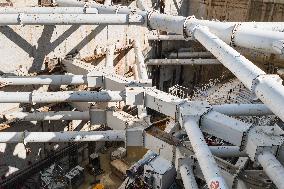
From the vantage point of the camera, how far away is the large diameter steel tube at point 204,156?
24.7 ft

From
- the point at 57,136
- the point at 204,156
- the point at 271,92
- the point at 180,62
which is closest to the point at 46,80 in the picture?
the point at 57,136

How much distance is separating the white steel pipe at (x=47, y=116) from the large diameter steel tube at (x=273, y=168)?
842 centimetres

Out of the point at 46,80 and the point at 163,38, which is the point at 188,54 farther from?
the point at 46,80

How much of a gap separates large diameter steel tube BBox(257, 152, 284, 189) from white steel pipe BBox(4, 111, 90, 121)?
8425 millimetres

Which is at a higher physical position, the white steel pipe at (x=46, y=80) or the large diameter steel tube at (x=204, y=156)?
the white steel pipe at (x=46, y=80)

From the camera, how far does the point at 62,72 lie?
17.5 m

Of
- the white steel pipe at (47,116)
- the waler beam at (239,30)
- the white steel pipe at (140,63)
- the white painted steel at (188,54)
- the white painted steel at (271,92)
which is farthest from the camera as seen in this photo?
the white painted steel at (188,54)

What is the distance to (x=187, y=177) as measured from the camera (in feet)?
32.6

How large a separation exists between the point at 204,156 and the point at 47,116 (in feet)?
28.5

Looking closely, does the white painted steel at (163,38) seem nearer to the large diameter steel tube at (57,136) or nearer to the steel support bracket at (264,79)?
the large diameter steel tube at (57,136)

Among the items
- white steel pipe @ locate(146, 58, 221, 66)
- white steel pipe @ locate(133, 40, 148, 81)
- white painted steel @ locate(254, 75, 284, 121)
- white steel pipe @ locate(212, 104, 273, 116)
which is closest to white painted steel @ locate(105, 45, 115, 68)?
white steel pipe @ locate(133, 40, 148, 81)

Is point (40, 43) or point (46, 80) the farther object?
point (40, 43)

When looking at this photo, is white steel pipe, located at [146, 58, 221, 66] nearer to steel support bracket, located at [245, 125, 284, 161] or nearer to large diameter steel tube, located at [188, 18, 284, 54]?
large diameter steel tube, located at [188, 18, 284, 54]

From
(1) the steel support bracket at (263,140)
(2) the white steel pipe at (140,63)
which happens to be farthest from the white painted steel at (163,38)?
(1) the steel support bracket at (263,140)
